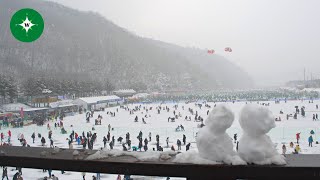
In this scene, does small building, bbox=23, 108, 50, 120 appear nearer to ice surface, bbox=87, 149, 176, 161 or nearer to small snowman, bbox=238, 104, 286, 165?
ice surface, bbox=87, 149, 176, 161

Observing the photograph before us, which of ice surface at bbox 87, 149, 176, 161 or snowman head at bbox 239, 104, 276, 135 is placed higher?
snowman head at bbox 239, 104, 276, 135

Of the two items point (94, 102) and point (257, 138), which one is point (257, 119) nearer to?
point (257, 138)

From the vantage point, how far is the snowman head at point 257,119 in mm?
3443

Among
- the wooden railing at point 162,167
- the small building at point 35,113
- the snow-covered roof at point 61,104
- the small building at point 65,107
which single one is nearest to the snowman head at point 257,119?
the wooden railing at point 162,167

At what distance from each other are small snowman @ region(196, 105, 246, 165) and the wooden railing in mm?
140

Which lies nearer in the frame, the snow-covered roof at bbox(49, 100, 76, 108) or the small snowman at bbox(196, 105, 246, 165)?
the small snowman at bbox(196, 105, 246, 165)

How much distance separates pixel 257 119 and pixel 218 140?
49cm

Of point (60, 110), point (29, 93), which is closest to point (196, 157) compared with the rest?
point (60, 110)

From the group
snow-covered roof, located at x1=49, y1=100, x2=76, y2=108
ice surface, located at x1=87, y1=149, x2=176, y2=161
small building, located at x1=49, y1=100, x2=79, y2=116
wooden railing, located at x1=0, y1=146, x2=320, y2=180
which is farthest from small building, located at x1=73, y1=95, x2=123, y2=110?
ice surface, located at x1=87, y1=149, x2=176, y2=161

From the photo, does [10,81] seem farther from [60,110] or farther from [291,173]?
[291,173]

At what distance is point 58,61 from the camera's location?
160 metres

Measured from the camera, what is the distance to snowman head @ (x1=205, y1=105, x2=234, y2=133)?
3496 millimetres

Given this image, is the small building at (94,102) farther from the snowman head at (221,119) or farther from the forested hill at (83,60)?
the forested hill at (83,60)

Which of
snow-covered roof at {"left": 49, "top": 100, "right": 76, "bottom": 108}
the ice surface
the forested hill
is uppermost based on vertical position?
the forested hill
